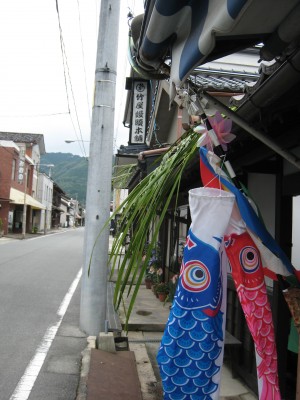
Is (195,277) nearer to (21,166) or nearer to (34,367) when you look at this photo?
(34,367)

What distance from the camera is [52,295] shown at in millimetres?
10211

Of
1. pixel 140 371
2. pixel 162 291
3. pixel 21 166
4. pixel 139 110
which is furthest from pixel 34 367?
pixel 21 166

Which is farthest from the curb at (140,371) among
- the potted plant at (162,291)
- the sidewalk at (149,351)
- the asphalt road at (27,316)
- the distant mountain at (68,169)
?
the distant mountain at (68,169)

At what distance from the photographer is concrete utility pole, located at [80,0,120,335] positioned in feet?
21.2

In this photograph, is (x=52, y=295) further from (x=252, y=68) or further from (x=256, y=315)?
(x=256, y=315)

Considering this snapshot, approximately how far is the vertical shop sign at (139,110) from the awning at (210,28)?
1059cm

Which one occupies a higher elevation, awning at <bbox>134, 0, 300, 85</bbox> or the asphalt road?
awning at <bbox>134, 0, 300, 85</bbox>

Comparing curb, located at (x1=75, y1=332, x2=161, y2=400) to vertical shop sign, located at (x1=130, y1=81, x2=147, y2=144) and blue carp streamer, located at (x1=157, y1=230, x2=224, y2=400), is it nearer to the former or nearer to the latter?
blue carp streamer, located at (x1=157, y1=230, x2=224, y2=400)

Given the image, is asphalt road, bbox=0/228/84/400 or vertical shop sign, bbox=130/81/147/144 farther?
vertical shop sign, bbox=130/81/147/144

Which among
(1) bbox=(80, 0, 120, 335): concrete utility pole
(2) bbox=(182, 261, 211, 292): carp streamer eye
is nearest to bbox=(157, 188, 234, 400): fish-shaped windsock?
(2) bbox=(182, 261, 211, 292): carp streamer eye

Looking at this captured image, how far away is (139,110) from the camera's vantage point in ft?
42.9

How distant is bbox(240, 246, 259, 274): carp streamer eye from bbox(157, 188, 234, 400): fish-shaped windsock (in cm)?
21

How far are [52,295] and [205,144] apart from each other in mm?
8456

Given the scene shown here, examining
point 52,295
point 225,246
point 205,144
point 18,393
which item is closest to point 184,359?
point 225,246
